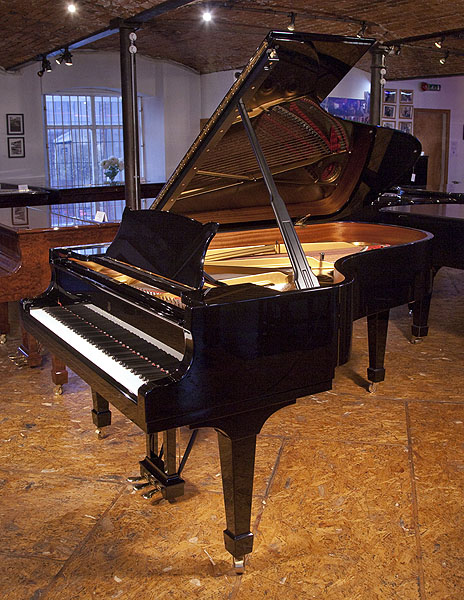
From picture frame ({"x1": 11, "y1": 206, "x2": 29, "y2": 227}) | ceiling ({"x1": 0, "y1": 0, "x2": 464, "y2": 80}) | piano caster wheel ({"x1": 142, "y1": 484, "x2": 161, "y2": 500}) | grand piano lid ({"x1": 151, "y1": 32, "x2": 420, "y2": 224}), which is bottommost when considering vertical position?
piano caster wheel ({"x1": 142, "y1": 484, "x2": 161, "y2": 500})

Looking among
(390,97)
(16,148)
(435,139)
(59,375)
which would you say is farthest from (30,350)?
(435,139)

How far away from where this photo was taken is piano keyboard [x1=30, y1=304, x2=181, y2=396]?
2182 millimetres

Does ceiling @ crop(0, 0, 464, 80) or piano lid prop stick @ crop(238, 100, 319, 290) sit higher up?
ceiling @ crop(0, 0, 464, 80)

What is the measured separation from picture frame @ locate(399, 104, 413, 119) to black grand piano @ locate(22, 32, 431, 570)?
349 inches

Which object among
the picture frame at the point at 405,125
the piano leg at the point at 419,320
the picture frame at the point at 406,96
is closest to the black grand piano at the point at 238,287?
the piano leg at the point at 419,320

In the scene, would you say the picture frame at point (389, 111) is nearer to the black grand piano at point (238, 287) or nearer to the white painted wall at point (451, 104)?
the white painted wall at point (451, 104)

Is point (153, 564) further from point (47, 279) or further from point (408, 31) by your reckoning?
point (408, 31)

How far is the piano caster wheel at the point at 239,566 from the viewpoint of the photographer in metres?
2.24

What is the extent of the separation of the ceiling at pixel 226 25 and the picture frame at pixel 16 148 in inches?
48.5

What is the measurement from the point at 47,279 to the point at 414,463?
2.30 metres

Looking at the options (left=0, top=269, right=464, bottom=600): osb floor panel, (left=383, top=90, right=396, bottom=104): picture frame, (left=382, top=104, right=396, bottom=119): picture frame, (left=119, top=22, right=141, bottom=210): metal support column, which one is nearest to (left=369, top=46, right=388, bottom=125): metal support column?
(left=119, top=22, right=141, bottom=210): metal support column

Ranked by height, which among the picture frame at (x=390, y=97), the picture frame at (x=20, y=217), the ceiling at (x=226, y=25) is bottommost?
the picture frame at (x=20, y=217)

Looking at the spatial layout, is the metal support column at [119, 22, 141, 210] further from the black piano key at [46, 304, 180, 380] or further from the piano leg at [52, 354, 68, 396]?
the black piano key at [46, 304, 180, 380]

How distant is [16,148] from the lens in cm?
1156
